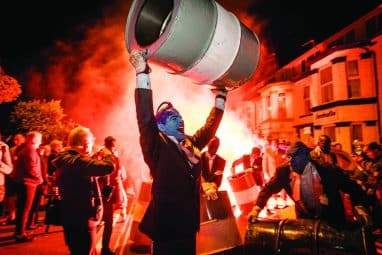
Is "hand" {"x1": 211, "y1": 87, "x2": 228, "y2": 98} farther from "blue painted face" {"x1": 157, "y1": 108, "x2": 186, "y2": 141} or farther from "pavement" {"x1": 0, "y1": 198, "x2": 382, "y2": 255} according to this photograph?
"pavement" {"x1": 0, "y1": 198, "x2": 382, "y2": 255}

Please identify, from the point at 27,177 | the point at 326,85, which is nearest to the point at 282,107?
the point at 326,85

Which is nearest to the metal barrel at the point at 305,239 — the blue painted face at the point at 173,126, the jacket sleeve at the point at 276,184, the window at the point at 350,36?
the jacket sleeve at the point at 276,184

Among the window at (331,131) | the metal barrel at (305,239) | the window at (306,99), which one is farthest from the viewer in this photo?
the window at (306,99)

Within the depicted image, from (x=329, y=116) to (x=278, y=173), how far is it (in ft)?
57.8

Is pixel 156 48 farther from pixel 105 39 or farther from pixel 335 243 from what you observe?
pixel 105 39

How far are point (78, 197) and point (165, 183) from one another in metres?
1.44

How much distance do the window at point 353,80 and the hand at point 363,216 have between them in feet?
56.5

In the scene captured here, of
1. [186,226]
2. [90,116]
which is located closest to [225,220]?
[186,226]

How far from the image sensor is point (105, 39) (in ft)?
40.4

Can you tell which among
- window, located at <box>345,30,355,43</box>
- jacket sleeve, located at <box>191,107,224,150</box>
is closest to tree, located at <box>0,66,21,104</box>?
jacket sleeve, located at <box>191,107,224,150</box>

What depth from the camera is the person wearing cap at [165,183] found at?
7.78ft

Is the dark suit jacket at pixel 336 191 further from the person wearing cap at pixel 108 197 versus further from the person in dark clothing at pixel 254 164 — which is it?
the person in dark clothing at pixel 254 164

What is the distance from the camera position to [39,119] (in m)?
23.0

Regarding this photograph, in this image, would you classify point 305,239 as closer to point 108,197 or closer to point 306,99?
point 108,197
